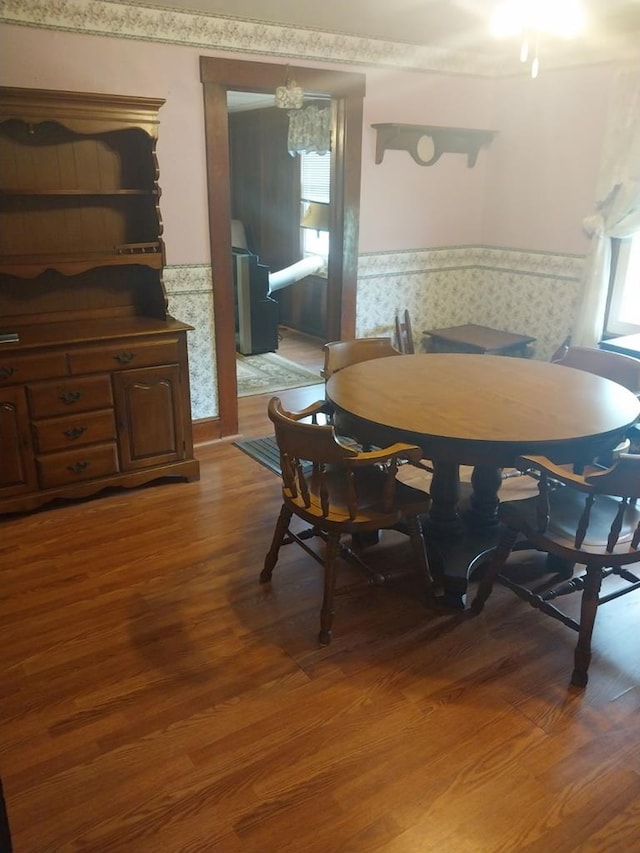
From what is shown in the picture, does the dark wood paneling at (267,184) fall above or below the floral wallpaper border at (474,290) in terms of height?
above

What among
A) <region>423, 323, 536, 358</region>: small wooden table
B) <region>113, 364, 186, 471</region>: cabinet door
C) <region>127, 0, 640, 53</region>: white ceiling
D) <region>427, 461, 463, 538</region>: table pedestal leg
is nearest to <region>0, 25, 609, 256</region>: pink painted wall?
<region>127, 0, 640, 53</region>: white ceiling

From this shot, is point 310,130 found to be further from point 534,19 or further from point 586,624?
point 586,624

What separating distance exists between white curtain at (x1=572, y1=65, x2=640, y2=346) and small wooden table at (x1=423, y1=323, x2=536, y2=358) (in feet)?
1.46

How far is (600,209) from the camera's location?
4.34 metres

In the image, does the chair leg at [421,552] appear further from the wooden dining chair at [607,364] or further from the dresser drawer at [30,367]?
the dresser drawer at [30,367]

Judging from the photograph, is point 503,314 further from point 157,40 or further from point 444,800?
point 444,800

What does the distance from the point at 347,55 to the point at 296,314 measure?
336 centimetres

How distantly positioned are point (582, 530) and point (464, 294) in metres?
3.45

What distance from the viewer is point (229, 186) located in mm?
3941

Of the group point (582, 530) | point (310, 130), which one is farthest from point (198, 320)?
point (310, 130)

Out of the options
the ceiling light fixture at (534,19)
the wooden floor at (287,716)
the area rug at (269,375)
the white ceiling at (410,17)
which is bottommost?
the wooden floor at (287,716)

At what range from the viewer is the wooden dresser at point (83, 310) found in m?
3.16

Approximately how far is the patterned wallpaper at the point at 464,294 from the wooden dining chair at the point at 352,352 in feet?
3.57

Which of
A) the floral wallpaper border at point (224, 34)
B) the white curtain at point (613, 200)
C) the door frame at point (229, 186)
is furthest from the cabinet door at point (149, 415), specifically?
the white curtain at point (613, 200)
